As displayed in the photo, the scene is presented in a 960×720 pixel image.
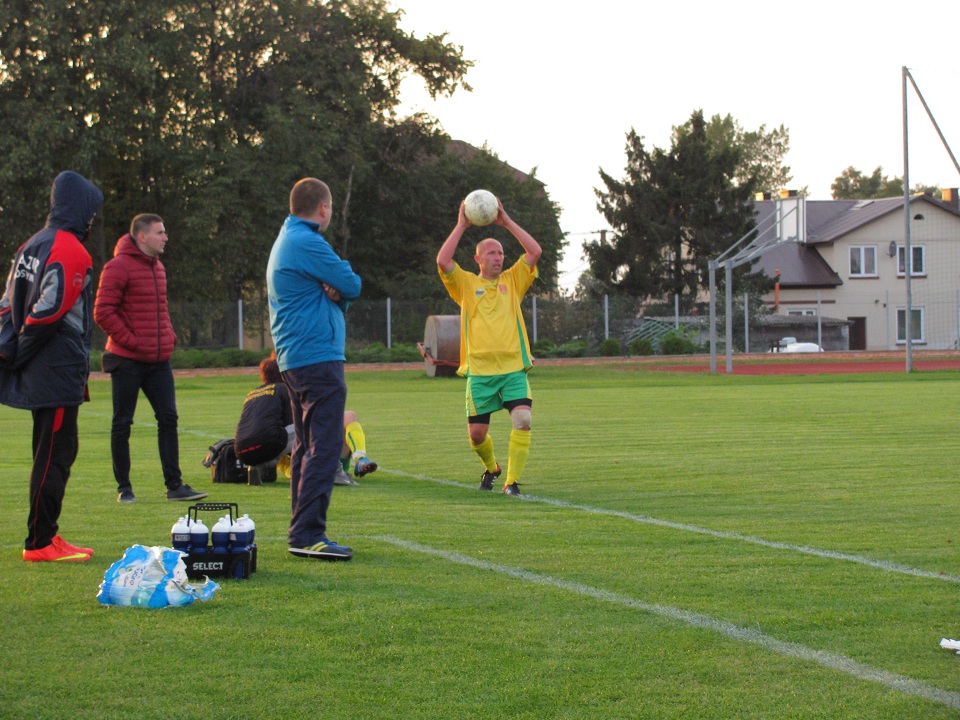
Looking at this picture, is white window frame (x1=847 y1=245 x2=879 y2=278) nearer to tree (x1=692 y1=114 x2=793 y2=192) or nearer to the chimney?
the chimney

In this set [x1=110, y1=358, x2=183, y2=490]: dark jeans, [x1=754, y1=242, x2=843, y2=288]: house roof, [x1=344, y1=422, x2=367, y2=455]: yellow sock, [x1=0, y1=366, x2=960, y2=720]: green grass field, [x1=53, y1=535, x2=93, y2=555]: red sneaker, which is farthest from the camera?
[x1=754, y1=242, x2=843, y2=288]: house roof

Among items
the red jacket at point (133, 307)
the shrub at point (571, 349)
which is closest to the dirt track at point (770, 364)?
the shrub at point (571, 349)

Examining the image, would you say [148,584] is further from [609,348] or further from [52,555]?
[609,348]

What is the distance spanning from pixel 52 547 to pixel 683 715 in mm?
3835

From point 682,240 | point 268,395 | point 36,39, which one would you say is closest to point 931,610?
point 268,395

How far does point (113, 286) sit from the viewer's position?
895 centimetres

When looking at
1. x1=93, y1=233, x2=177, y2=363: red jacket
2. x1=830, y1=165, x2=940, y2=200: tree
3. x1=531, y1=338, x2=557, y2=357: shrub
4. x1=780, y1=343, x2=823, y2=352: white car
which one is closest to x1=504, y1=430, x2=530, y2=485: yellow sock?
x1=93, y1=233, x2=177, y2=363: red jacket

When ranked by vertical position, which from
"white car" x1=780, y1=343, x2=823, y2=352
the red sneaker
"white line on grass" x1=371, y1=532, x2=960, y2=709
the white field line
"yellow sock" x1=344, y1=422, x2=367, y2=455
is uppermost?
"white car" x1=780, y1=343, x2=823, y2=352

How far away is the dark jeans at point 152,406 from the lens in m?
8.87

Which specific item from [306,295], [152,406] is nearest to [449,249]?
[152,406]

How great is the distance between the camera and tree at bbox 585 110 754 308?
201ft

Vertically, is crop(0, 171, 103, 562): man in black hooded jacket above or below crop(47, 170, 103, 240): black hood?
below

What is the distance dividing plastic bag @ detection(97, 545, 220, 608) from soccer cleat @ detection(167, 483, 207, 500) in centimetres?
349

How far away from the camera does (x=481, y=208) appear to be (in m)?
9.40
